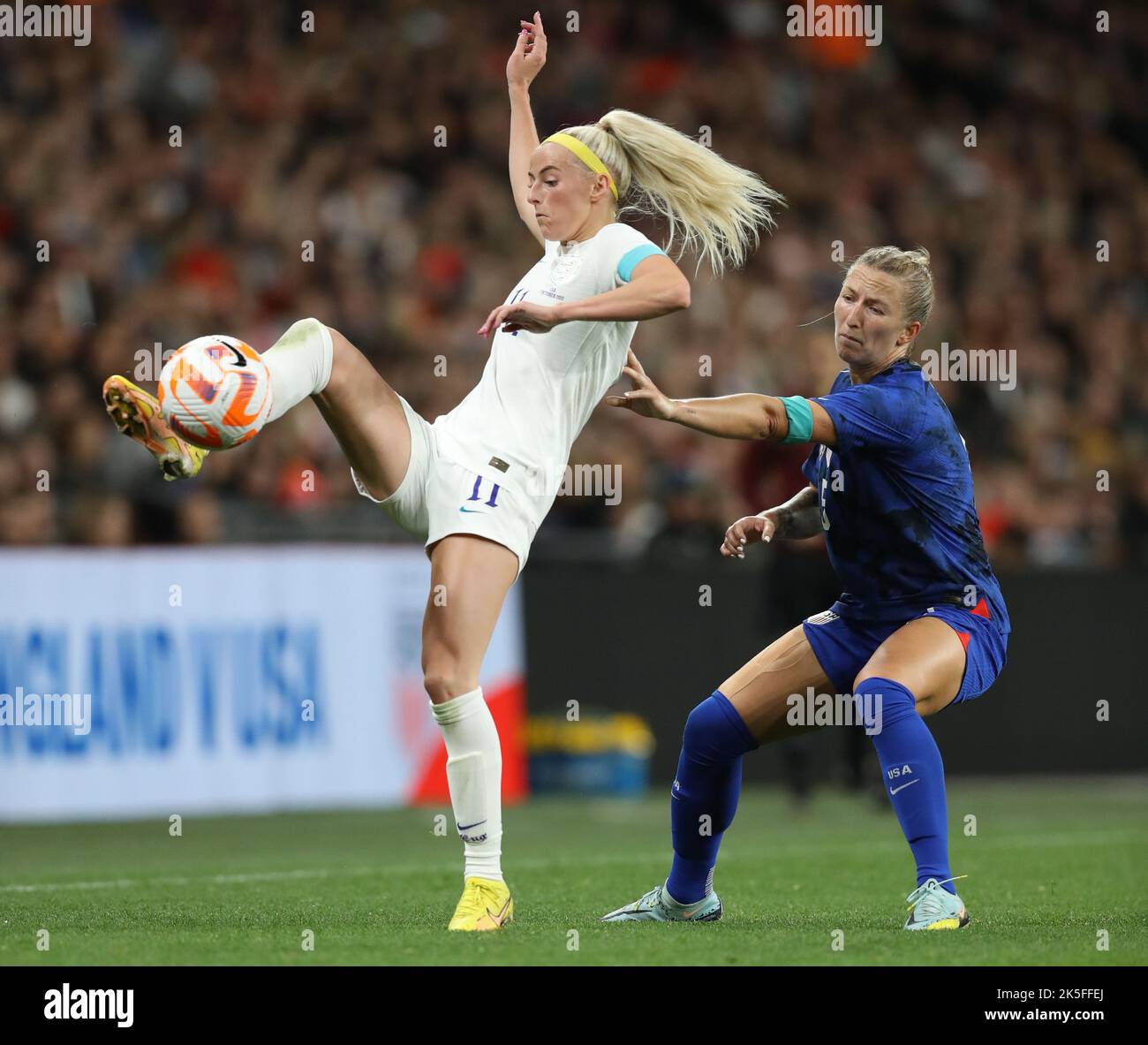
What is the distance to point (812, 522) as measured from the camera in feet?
19.2

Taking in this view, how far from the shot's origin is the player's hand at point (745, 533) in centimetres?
548

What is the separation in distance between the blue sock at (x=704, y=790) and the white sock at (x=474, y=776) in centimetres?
59

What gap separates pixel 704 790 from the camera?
5.62 m

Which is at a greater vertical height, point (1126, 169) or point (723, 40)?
point (723, 40)

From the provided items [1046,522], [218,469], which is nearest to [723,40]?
[1046,522]

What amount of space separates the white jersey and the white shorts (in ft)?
0.13

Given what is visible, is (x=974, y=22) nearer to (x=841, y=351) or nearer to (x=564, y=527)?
(x=564, y=527)

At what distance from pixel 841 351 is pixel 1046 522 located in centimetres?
953

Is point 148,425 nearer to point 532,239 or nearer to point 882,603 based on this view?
point 882,603

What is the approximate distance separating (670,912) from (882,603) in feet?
3.76

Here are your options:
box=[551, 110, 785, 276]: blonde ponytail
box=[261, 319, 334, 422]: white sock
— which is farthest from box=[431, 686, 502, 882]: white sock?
box=[551, 110, 785, 276]: blonde ponytail

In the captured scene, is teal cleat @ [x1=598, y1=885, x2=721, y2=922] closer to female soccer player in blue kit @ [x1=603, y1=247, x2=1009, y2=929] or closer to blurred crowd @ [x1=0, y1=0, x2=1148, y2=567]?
female soccer player in blue kit @ [x1=603, y1=247, x2=1009, y2=929]

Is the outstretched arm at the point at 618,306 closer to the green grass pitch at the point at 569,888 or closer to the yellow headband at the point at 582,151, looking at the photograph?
the yellow headband at the point at 582,151
